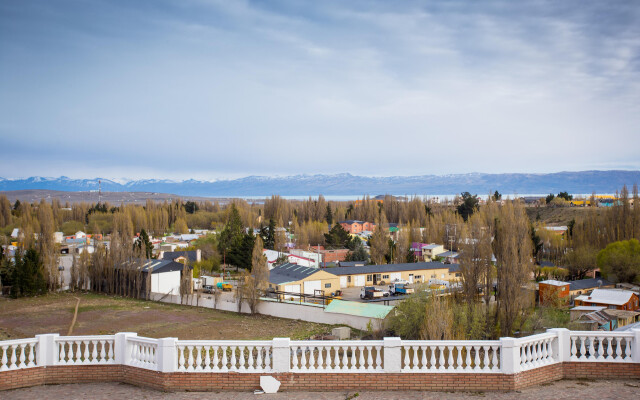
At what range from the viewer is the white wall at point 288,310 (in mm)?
23795

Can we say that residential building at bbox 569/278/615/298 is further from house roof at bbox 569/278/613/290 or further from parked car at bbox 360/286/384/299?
parked car at bbox 360/286/384/299

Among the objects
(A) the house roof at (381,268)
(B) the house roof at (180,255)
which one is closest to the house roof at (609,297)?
(A) the house roof at (381,268)

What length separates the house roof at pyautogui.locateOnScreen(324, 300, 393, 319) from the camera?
75.4 feet

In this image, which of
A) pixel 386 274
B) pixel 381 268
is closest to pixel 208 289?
pixel 381 268

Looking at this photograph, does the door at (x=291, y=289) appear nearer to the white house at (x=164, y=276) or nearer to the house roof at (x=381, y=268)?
the house roof at (x=381, y=268)

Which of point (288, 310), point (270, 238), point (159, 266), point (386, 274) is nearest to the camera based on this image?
point (288, 310)

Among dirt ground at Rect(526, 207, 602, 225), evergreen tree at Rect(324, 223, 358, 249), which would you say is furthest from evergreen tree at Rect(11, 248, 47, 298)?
dirt ground at Rect(526, 207, 602, 225)

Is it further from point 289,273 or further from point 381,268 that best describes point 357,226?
point 289,273

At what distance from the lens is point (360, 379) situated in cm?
695

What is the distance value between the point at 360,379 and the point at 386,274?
33132 mm

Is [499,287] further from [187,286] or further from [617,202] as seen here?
[617,202]

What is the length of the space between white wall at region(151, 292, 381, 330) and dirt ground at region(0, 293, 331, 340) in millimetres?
511

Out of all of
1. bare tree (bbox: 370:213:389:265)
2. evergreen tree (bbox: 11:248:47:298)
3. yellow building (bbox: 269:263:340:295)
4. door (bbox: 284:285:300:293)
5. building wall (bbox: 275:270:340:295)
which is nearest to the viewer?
evergreen tree (bbox: 11:248:47:298)

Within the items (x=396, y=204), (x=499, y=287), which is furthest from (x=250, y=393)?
(x=396, y=204)
